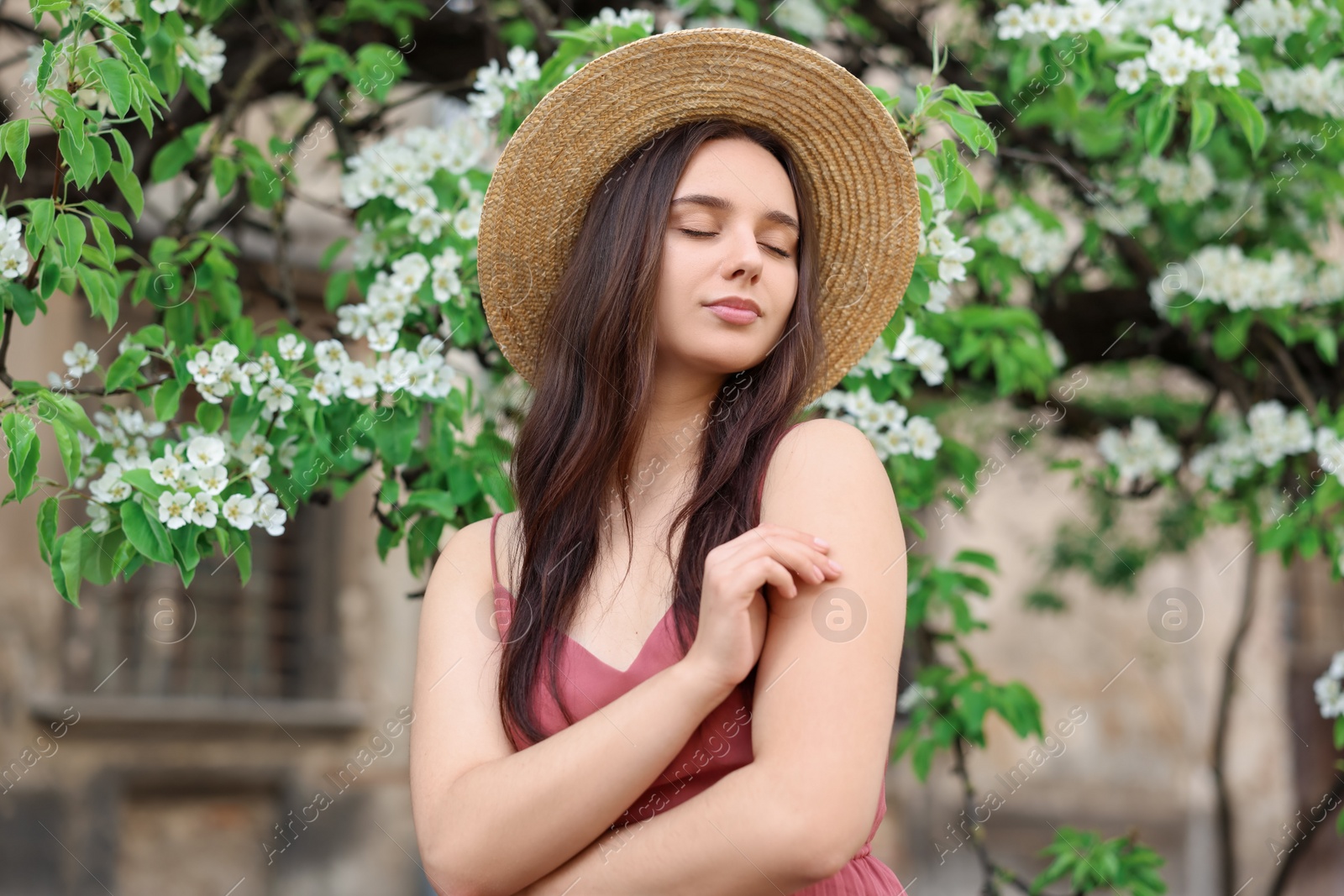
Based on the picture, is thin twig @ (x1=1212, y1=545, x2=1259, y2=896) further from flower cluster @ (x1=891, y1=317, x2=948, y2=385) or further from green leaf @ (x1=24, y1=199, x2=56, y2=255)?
green leaf @ (x1=24, y1=199, x2=56, y2=255)

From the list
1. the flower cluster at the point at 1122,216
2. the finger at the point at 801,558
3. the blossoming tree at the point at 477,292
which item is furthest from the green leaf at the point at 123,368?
the flower cluster at the point at 1122,216

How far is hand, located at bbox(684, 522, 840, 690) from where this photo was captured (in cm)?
137

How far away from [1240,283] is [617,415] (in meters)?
2.70

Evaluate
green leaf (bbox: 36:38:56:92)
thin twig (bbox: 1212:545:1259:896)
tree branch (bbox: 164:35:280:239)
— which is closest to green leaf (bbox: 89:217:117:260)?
green leaf (bbox: 36:38:56:92)

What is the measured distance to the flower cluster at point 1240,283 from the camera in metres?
3.78

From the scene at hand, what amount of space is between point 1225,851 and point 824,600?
4.70m

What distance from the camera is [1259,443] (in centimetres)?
382

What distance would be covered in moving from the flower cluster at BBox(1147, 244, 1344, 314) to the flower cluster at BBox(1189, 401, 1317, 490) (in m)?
0.33

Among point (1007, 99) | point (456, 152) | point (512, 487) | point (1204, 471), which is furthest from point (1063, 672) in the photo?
point (512, 487)

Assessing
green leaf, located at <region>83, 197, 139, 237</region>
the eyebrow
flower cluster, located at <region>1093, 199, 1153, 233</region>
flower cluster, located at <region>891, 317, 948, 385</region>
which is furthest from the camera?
flower cluster, located at <region>1093, 199, 1153, 233</region>

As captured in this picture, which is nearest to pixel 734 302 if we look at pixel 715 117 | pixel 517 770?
pixel 715 117

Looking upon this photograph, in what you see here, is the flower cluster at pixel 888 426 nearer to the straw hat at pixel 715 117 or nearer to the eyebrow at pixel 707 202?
the straw hat at pixel 715 117

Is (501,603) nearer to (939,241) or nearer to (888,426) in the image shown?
(939,241)

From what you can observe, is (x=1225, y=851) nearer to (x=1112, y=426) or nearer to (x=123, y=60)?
(x=1112, y=426)
